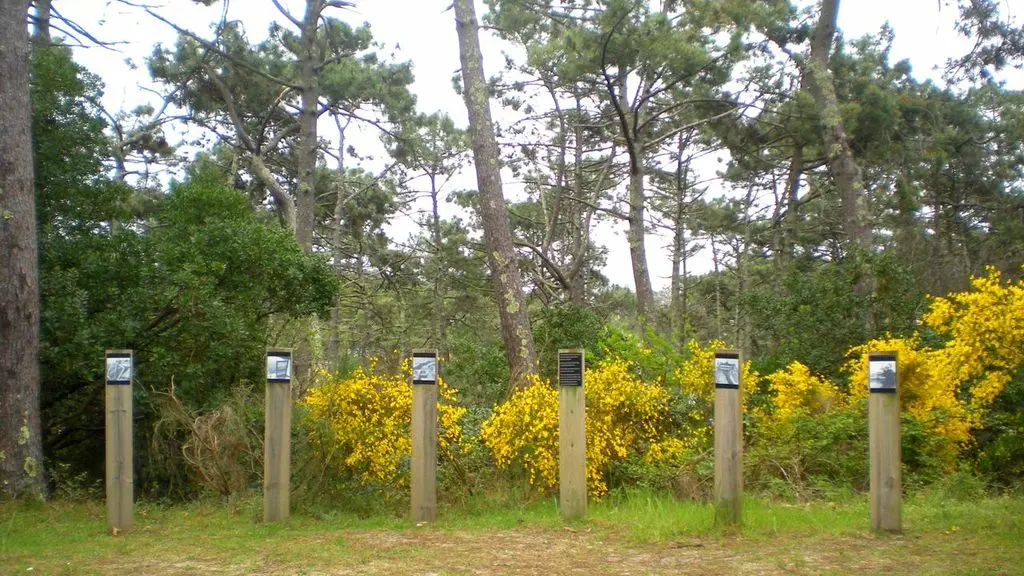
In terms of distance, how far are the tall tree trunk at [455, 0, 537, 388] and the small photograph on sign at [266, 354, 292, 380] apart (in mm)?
5098

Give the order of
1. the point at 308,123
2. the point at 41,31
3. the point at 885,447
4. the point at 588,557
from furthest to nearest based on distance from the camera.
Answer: the point at 308,123
the point at 41,31
the point at 885,447
the point at 588,557

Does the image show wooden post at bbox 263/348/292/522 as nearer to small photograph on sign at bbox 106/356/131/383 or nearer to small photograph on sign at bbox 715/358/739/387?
small photograph on sign at bbox 106/356/131/383

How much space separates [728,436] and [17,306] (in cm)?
788

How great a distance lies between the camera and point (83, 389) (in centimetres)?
1247

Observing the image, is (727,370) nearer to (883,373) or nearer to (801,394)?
(883,373)

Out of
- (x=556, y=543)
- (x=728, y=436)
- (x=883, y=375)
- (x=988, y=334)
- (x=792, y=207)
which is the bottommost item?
(x=556, y=543)

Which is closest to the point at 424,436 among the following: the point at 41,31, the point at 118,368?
the point at 118,368

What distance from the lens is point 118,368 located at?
8023 mm

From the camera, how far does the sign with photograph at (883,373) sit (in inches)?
273

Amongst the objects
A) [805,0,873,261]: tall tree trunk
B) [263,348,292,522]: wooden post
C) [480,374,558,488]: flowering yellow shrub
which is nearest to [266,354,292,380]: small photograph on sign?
[263,348,292,522]: wooden post

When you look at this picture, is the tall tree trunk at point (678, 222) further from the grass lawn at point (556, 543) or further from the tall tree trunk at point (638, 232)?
the grass lawn at point (556, 543)

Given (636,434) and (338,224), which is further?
(338,224)

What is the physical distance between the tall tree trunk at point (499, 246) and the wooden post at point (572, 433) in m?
4.86

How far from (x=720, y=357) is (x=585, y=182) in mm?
24706
